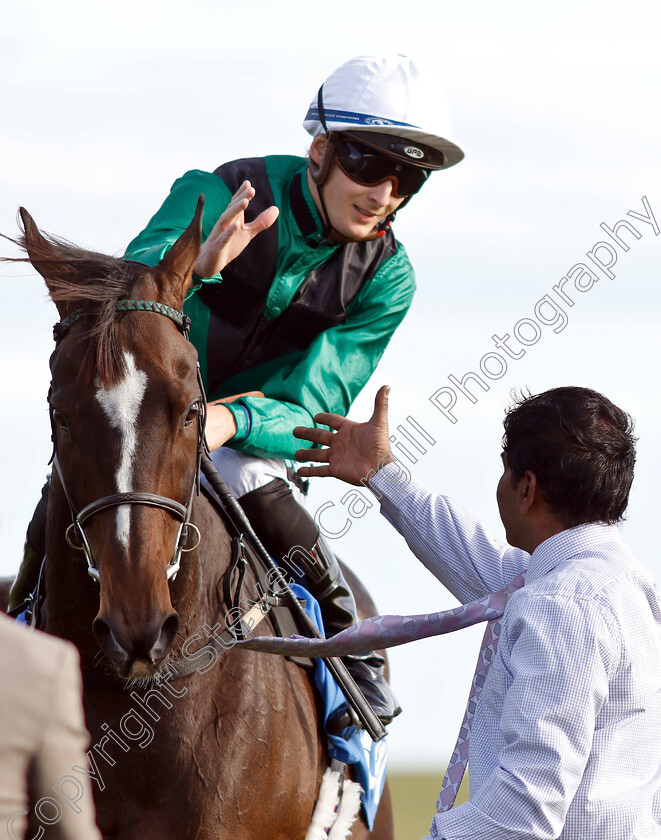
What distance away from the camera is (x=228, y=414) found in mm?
3641

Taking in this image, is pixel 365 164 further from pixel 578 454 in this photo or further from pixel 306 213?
pixel 578 454

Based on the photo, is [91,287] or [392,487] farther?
[91,287]

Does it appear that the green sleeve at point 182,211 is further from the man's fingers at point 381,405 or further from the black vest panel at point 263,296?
the man's fingers at point 381,405

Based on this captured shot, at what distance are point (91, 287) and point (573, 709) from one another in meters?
1.99

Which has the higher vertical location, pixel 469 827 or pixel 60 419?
pixel 60 419

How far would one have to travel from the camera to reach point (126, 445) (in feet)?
9.55

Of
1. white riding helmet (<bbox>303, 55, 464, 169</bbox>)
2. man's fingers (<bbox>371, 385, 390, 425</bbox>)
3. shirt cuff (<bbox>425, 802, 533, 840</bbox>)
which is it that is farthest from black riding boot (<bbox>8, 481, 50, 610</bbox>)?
shirt cuff (<bbox>425, 802, 533, 840</bbox>)

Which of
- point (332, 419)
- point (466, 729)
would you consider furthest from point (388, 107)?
point (466, 729)

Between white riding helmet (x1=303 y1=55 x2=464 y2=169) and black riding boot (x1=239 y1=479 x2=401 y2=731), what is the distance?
1.44 m

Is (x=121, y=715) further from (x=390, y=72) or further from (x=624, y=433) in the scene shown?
(x=390, y=72)

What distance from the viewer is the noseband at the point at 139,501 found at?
9.48ft

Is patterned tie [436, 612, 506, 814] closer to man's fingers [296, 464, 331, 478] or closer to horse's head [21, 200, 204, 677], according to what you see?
man's fingers [296, 464, 331, 478]

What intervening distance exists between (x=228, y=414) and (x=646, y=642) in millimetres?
1983

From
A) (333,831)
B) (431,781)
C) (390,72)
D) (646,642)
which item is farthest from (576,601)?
(431,781)
